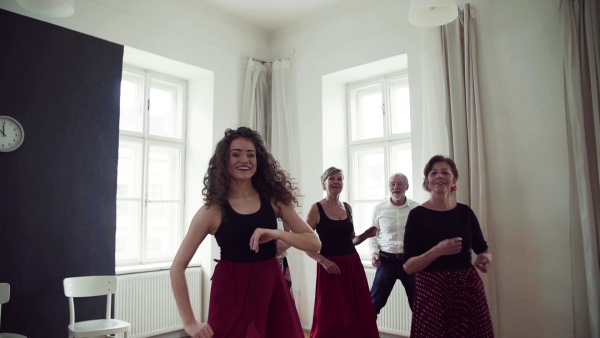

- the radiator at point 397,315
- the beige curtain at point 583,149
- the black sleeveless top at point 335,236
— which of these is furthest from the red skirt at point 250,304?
the radiator at point 397,315

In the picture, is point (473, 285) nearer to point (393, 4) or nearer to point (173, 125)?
point (393, 4)

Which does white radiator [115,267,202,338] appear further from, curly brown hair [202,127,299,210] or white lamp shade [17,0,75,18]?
curly brown hair [202,127,299,210]

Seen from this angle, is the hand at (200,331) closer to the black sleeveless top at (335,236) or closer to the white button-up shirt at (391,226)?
the black sleeveless top at (335,236)

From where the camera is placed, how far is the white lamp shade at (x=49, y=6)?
113 inches

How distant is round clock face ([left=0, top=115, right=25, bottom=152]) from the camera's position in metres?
3.33

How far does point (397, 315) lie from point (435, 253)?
7.55ft

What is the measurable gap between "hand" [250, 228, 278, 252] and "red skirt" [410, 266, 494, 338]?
0.98m

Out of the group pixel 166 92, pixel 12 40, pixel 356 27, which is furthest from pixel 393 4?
pixel 12 40

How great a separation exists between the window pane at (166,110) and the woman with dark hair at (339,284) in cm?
260

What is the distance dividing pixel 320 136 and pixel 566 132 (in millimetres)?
2434

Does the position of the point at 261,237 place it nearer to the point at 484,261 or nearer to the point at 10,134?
the point at 484,261

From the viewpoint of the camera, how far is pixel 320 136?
16.5 feet

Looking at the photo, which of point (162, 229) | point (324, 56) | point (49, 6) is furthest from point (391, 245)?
point (49, 6)

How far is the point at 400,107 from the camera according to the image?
16.2ft
